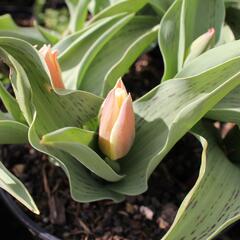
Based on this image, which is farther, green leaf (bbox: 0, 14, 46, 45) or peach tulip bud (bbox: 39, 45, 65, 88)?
green leaf (bbox: 0, 14, 46, 45)

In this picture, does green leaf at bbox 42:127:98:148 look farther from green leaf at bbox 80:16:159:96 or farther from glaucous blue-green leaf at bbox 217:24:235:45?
glaucous blue-green leaf at bbox 217:24:235:45

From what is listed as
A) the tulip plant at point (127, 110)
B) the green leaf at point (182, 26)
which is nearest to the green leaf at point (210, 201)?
the tulip plant at point (127, 110)

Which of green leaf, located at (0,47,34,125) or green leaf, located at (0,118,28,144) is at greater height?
green leaf, located at (0,47,34,125)

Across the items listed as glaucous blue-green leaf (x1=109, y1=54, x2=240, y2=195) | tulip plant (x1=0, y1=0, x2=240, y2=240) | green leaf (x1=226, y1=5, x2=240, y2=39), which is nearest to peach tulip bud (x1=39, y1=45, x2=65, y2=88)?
tulip plant (x1=0, y1=0, x2=240, y2=240)

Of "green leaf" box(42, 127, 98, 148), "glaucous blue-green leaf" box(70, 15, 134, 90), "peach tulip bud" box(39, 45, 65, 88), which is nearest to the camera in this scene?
"green leaf" box(42, 127, 98, 148)

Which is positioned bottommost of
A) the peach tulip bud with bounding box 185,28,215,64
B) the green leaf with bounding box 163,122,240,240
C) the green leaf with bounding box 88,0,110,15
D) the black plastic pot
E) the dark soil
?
the dark soil

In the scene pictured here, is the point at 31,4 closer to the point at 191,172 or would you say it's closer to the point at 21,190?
the point at 191,172

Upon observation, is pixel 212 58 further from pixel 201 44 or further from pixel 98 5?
pixel 98 5
